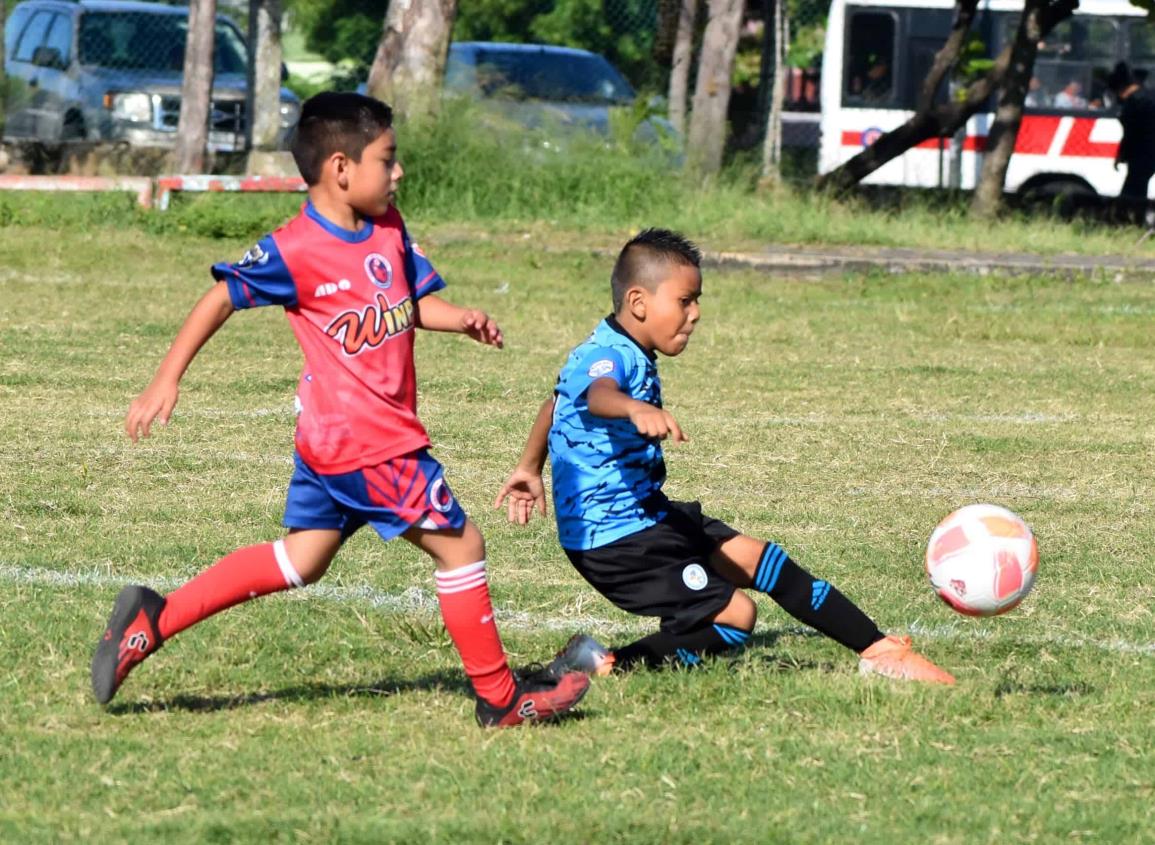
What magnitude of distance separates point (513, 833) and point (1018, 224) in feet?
47.2

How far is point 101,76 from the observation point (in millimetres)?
19719

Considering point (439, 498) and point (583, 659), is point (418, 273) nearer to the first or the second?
point (439, 498)

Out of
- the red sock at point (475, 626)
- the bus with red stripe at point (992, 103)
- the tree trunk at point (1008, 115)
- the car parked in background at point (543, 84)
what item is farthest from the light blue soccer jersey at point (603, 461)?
the bus with red stripe at point (992, 103)

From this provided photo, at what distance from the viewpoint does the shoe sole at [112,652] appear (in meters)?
4.27

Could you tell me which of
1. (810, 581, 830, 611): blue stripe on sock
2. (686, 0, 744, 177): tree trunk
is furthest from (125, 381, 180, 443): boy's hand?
(686, 0, 744, 177): tree trunk

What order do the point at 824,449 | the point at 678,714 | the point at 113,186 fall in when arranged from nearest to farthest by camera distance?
the point at 678,714 < the point at 824,449 < the point at 113,186

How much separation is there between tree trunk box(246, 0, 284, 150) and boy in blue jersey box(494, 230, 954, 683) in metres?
13.4

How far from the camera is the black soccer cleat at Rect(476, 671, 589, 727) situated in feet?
14.0

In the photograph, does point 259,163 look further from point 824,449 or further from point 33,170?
point 824,449

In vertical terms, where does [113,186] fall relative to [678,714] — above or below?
above

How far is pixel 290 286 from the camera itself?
4250 millimetres

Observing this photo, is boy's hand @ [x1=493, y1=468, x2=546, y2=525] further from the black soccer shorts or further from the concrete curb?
the concrete curb

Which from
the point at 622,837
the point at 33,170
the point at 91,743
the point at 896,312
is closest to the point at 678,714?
the point at 622,837

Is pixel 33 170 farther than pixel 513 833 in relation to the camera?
Yes
